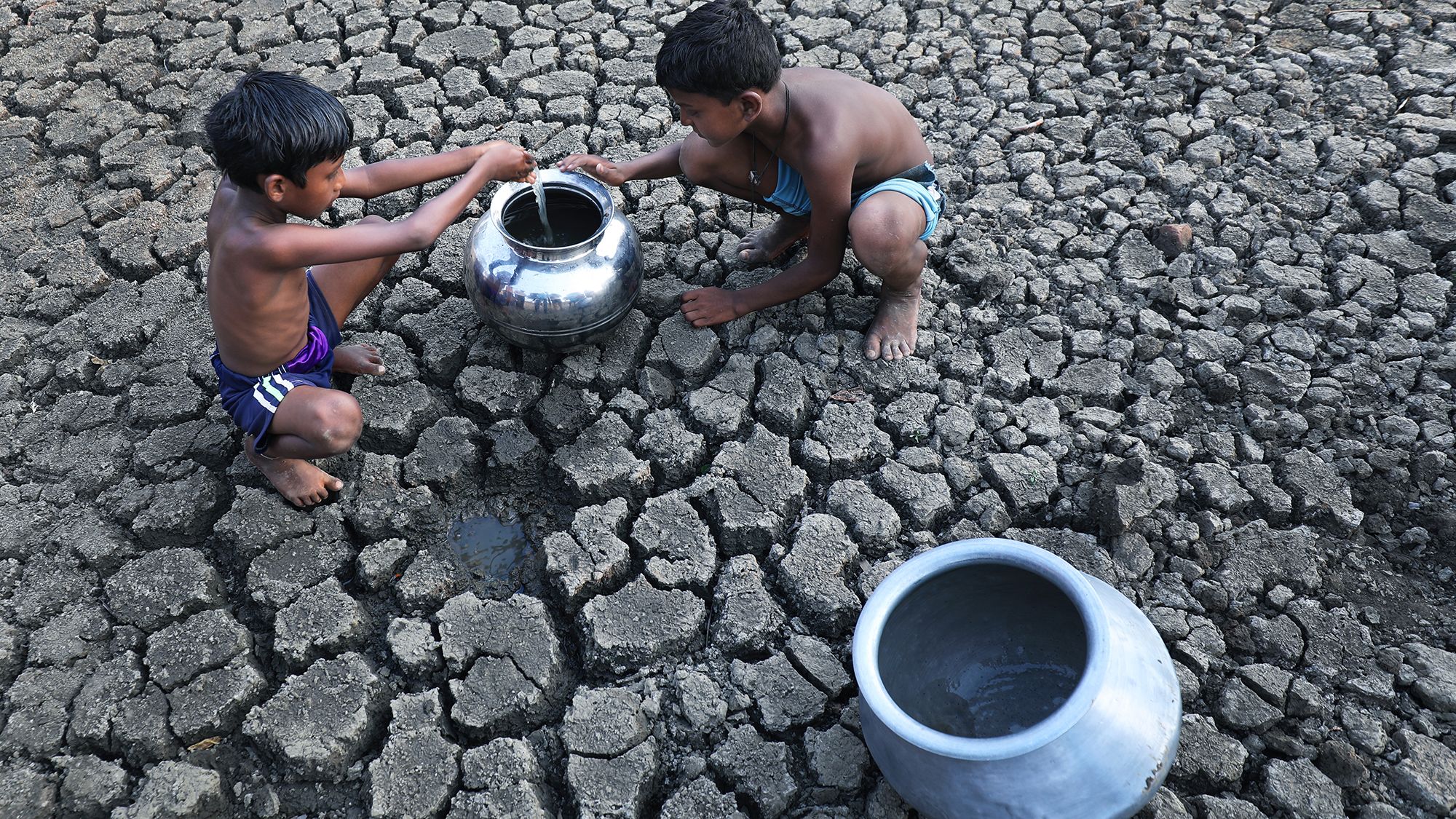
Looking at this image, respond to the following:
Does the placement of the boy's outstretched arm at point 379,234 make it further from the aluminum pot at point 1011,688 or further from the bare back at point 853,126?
the aluminum pot at point 1011,688

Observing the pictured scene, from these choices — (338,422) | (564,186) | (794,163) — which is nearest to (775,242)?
(794,163)

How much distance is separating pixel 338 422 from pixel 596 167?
109 centimetres

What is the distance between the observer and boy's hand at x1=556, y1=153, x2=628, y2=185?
3.00 meters

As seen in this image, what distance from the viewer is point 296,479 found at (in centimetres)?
264

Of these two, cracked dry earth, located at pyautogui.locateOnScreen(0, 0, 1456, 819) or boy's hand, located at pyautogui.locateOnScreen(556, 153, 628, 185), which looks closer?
cracked dry earth, located at pyautogui.locateOnScreen(0, 0, 1456, 819)

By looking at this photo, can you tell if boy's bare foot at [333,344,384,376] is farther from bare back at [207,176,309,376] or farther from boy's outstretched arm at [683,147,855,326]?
boy's outstretched arm at [683,147,855,326]

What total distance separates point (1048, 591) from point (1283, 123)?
2.51m

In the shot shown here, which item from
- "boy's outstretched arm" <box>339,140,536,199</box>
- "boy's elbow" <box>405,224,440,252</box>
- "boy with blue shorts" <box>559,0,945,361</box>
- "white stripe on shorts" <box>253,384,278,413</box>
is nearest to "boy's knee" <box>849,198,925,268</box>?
"boy with blue shorts" <box>559,0,945,361</box>

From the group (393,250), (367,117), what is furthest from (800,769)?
(367,117)

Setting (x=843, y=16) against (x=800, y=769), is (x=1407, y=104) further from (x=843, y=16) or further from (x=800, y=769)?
(x=800, y=769)

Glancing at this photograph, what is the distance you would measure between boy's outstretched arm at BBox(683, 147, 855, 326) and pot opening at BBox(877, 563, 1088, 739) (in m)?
1.19

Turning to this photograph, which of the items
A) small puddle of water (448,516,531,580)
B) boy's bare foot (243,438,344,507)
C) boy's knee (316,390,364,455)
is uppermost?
boy's knee (316,390,364,455)

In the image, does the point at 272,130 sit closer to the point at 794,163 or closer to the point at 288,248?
the point at 288,248

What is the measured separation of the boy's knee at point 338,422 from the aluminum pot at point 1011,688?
143 cm
